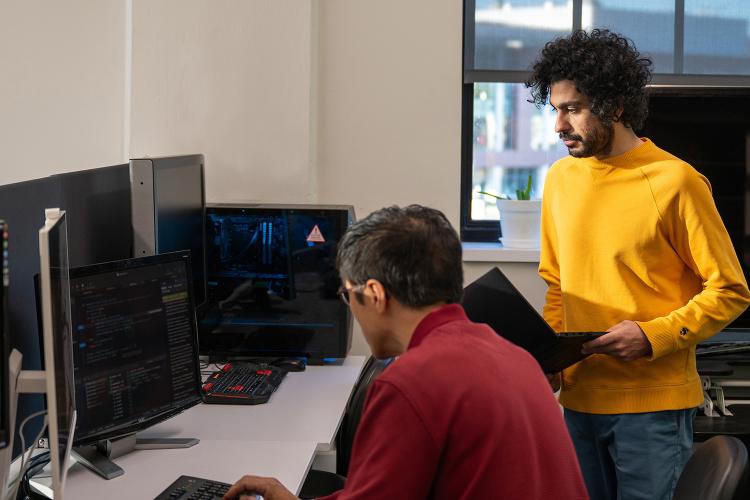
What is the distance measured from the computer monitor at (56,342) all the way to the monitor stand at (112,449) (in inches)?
17.8

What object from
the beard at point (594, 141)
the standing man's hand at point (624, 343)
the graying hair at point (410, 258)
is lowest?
the standing man's hand at point (624, 343)

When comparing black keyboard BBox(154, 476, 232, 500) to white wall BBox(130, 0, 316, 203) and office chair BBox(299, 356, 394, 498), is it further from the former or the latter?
white wall BBox(130, 0, 316, 203)

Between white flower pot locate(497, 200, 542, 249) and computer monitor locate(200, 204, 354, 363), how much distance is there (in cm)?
81

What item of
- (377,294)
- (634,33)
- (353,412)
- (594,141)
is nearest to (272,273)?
(353,412)

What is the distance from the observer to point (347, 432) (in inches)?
99.9

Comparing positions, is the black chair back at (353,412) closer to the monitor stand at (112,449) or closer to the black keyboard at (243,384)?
the black keyboard at (243,384)

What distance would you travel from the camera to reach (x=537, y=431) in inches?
52.0

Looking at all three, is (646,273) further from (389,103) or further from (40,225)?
(389,103)

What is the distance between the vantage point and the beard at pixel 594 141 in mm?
2230

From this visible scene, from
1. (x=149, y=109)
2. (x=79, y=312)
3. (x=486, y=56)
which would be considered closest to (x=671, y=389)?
(x=79, y=312)

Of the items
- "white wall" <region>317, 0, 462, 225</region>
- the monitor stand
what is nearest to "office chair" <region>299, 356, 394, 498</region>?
the monitor stand

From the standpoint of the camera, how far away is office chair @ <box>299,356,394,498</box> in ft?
8.07

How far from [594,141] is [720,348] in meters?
1.12

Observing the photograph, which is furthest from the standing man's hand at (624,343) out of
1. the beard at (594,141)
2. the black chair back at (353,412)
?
the black chair back at (353,412)
